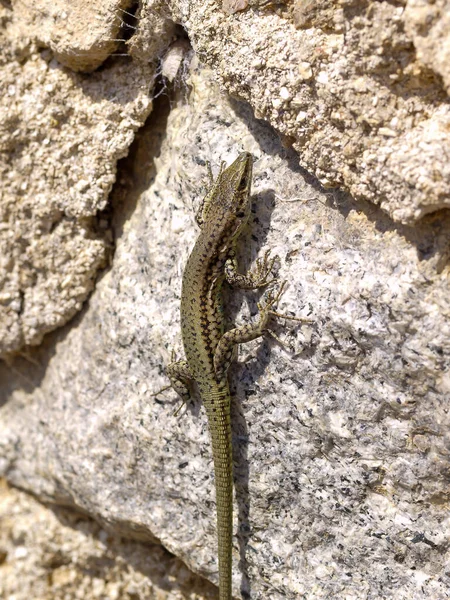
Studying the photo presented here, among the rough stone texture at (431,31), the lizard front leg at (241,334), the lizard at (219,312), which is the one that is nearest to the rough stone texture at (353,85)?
the rough stone texture at (431,31)

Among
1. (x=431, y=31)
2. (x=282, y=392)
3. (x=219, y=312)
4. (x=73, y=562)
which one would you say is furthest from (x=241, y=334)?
(x=73, y=562)

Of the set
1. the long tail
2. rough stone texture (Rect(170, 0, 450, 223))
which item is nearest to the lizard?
the long tail

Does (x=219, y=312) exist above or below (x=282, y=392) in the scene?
above

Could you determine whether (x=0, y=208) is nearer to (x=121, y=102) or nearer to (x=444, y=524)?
(x=121, y=102)

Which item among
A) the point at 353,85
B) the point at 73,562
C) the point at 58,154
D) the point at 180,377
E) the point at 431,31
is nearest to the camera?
the point at 431,31

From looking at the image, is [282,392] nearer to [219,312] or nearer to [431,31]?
[219,312]

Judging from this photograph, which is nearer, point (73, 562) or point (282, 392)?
point (282, 392)

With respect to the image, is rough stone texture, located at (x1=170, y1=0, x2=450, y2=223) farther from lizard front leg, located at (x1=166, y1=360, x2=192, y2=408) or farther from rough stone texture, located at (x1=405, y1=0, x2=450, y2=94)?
lizard front leg, located at (x1=166, y1=360, x2=192, y2=408)
